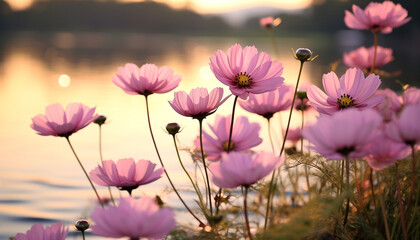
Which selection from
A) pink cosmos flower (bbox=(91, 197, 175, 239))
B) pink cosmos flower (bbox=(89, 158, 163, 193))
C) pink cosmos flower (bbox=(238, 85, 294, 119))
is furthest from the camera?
pink cosmos flower (bbox=(238, 85, 294, 119))

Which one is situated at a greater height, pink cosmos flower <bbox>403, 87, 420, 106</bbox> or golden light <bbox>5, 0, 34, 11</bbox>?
golden light <bbox>5, 0, 34, 11</bbox>

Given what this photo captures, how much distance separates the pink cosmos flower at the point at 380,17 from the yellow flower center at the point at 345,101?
0.74 m

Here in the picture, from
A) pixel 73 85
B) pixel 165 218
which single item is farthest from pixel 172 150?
pixel 73 85

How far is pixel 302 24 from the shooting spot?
4844 cm

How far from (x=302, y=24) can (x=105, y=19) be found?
57.9 feet

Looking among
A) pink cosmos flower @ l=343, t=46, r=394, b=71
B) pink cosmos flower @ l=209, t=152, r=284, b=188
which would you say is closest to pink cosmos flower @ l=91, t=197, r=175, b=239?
pink cosmos flower @ l=209, t=152, r=284, b=188

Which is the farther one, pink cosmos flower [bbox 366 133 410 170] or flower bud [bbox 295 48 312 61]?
flower bud [bbox 295 48 312 61]

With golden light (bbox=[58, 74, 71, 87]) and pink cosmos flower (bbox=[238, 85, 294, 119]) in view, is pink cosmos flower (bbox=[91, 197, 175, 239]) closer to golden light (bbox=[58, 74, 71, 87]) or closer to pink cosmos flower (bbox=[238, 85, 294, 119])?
pink cosmos flower (bbox=[238, 85, 294, 119])

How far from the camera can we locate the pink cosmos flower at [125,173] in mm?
769

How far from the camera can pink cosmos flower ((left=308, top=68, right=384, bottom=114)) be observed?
836 mm

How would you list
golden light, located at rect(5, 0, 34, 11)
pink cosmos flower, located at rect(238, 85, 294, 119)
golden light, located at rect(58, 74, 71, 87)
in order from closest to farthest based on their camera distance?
pink cosmos flower, located at rect(238, 85, 294, 119) < golden light, located at rect(58, 74, 71, 87) < golden light, located at rect(5, 0, 34, 11)

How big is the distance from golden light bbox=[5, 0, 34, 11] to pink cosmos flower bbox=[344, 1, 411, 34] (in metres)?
48.6

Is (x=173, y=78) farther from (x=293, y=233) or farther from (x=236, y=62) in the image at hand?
(x=293, y=233)

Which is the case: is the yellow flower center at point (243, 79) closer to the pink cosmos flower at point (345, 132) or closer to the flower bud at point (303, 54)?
the flower bud at point (303, 54)
